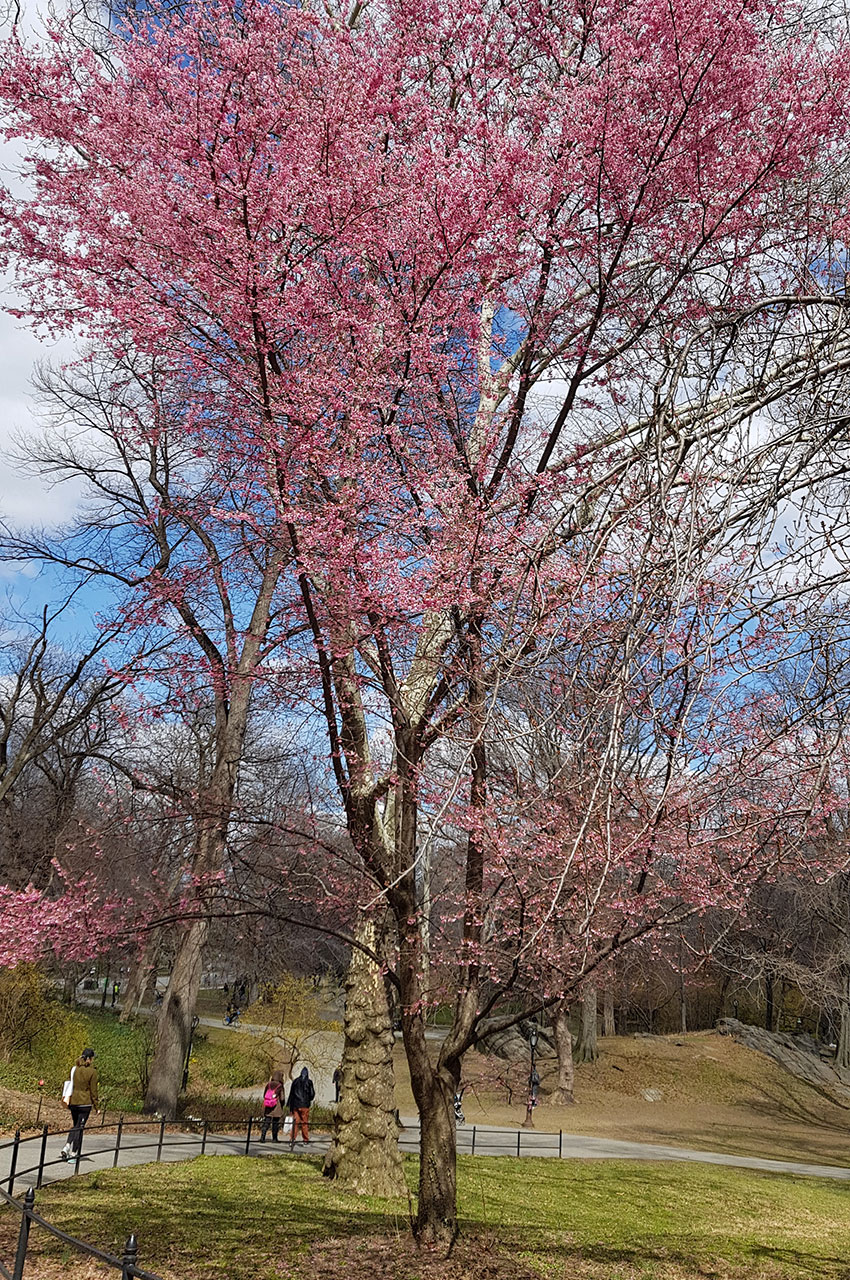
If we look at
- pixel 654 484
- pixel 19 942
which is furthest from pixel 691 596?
pixel 19 942

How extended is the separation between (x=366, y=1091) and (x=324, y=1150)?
549 cm

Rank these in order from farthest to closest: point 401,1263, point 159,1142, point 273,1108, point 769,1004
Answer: point 769,1004
point 273,1108
point 159,1142
point 401,1263

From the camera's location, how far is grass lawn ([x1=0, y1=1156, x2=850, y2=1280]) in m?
7.81

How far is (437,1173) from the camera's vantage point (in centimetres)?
809

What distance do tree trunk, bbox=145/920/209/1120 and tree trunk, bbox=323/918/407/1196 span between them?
5.68 m

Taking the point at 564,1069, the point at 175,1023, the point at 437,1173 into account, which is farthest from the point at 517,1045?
the point at 437,1173

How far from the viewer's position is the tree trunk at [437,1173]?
7.97 m

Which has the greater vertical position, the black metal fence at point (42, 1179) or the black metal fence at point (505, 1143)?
the black metal fence at point (42, 1179)

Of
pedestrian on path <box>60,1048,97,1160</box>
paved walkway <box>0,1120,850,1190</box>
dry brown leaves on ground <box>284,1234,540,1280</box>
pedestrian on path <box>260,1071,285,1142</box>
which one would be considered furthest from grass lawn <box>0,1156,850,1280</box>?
pedestrian on path <box>260,1071,285,1142</box>

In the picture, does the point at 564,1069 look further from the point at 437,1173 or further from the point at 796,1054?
the point at 437,1173

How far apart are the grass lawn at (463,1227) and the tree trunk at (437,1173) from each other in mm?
218

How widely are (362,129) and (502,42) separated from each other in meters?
2.61

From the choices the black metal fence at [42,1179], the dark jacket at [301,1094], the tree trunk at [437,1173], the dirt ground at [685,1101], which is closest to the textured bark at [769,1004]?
A: the dirt ground at [685,1101]

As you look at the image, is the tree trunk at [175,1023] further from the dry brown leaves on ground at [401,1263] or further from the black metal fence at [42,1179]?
the dry brown leaves on ground at [401,1263]
